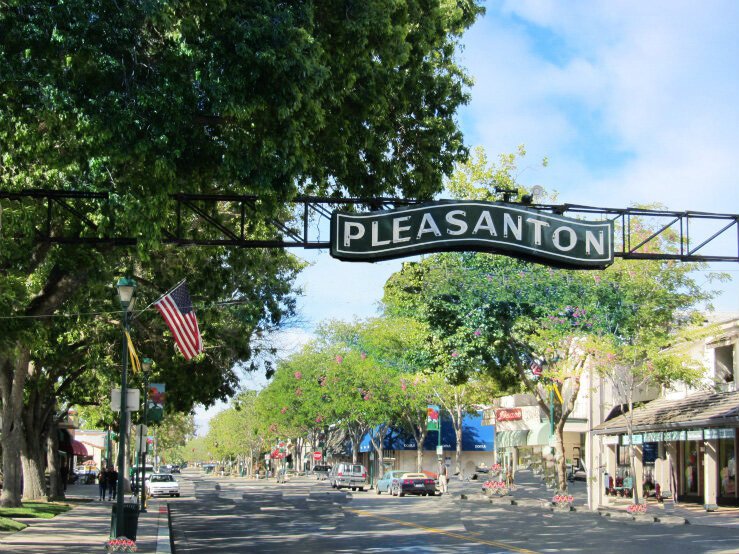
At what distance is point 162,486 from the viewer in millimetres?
53938

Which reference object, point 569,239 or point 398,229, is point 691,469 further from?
point 398,229

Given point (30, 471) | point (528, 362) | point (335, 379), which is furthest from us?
Answer: point (335, 379)

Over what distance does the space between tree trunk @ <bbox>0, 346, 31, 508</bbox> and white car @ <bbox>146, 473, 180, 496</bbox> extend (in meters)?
22.1

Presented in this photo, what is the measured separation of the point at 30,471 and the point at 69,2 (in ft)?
96.9

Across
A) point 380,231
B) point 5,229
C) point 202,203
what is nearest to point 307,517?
point 202,203

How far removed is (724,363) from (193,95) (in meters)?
30.0

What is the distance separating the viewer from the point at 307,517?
3338 cm

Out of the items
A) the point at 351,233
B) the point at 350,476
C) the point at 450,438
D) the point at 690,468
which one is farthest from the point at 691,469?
the point at 450,438

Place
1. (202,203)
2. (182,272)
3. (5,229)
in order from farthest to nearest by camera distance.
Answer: (182,272) → (202,203) → (5,229)

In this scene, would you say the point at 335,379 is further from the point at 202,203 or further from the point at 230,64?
the point at 230,64

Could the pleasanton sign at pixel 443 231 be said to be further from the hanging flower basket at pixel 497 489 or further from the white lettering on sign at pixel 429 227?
the hanging flower basket at pixel 497 489

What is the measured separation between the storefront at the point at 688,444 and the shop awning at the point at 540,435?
24.0 metres

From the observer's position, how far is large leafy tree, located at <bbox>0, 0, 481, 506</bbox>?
13656 millimetres

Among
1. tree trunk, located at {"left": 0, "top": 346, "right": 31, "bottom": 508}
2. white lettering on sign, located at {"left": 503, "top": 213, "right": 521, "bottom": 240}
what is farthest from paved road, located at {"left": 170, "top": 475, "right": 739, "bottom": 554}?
white lettering on sign, located at {"left": 503, "top": 213, "right": 521, "bottom": 240}
